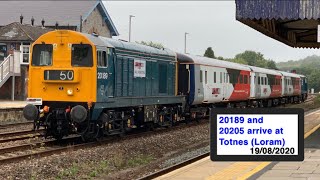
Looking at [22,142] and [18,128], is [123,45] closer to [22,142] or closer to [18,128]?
[22,142]

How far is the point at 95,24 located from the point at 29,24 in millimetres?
8566

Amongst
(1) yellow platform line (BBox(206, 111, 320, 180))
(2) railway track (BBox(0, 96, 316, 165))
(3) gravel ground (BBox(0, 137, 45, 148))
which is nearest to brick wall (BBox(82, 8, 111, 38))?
(2) railway track (BBox(0, 96, 316, 165))

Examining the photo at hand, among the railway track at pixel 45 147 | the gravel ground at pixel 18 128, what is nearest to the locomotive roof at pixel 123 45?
the railway track at pixel 45 147

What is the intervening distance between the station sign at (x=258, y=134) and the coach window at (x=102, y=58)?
399 inches

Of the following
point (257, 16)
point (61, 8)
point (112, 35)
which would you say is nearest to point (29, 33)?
point (61, 8)

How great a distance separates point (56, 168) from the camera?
38.9ft

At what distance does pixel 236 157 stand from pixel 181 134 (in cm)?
1427

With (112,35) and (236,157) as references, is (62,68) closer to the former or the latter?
→ (236,157)

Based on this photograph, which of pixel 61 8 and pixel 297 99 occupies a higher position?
pixel 61 8

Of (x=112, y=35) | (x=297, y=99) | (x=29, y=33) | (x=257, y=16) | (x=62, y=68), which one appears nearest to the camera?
(x=257, y=16)

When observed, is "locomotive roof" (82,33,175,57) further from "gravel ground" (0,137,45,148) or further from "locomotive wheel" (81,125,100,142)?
"gravel ground" (0,137,45,148)

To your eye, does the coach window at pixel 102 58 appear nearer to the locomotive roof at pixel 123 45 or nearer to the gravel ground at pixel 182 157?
the locomotive roof at pixel 123 45

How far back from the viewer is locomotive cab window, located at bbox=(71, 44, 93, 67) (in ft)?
50.1

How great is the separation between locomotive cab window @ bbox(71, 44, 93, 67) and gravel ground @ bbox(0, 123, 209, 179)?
262cm
